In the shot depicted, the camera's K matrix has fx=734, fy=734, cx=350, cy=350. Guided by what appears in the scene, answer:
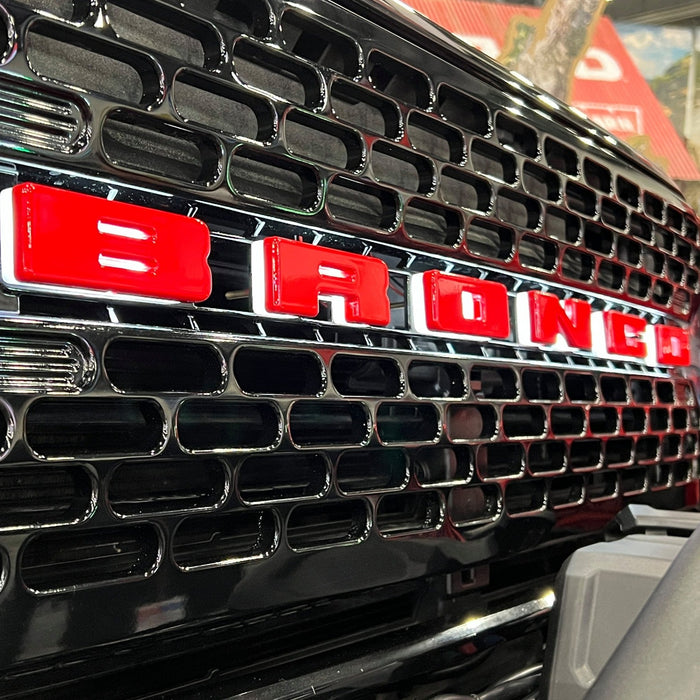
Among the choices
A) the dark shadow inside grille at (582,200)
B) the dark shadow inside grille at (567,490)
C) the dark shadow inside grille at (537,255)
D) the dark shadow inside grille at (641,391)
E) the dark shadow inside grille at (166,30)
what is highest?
the dark shadow inside grille at (166,30)

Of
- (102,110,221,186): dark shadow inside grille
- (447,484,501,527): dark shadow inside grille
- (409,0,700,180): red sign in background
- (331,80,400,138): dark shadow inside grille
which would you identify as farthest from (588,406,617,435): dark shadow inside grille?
(409,0,700,180): red sign in background

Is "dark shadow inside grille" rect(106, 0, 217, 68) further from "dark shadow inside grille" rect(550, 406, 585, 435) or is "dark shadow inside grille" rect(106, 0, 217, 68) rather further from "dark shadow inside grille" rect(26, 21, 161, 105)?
"dark shadow inside grille" rect(550, 406, 585, 435)

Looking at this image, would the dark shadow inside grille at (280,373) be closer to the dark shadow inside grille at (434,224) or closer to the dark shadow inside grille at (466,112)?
the dark shadow inside grille at (434,224)

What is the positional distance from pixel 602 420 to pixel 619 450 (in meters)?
0.07

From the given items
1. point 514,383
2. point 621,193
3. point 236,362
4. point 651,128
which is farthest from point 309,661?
point 651,128

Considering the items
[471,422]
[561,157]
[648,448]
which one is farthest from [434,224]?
[648,448]

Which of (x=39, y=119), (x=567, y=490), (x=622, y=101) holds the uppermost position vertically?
(x=622, y=101)

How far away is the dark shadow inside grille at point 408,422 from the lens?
98 centimetres

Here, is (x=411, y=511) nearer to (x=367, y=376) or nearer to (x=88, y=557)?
(x=367, y=376)

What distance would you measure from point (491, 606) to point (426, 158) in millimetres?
671

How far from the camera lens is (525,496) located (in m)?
1.22

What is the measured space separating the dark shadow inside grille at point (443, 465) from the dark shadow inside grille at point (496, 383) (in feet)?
0.38

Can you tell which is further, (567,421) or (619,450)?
(619,450)

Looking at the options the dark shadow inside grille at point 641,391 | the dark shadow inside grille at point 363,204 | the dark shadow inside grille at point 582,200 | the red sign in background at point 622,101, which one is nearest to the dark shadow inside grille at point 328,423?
the dark shadow inside grille at point 363,204
